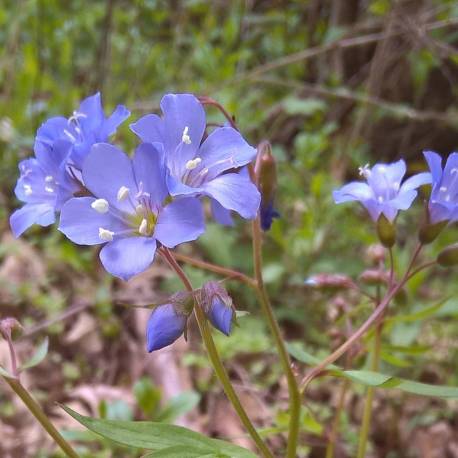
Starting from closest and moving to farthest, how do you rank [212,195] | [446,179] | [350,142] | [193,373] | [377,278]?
[212,195], [446,179], [377,278], [193,373], [350,142]

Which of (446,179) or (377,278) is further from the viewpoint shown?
(377,278)

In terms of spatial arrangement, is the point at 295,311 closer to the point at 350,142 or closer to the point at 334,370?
the point at 350,142

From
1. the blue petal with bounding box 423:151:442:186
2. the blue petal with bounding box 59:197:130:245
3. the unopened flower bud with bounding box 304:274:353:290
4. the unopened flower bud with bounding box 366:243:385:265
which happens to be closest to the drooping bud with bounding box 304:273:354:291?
the unopened flower bud with bounding box 304:274:353:290

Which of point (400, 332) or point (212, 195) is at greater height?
point (212, 195)

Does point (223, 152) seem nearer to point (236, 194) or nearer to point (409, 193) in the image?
point (236, 194)

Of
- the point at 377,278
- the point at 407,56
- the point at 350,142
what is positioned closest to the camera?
the point at 377,278

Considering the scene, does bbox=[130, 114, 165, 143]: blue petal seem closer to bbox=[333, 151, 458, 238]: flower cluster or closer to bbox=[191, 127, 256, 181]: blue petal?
bbox=[191, 127, 256, 181]: blue petal

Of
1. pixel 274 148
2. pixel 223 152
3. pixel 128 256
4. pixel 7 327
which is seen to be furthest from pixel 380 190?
pixel 274 148

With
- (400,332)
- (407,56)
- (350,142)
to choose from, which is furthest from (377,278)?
(407,56)
